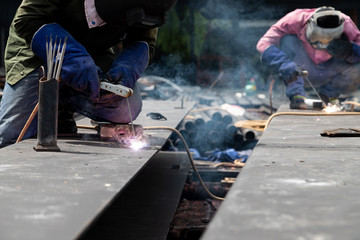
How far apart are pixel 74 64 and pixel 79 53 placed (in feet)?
0.30

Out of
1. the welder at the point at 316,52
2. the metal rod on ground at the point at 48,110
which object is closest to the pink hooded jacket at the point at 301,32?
the welder at the point at 316,52

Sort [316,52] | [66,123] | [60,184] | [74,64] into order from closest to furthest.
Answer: [60,184]
[74,64]
[66,123]
[316,52]

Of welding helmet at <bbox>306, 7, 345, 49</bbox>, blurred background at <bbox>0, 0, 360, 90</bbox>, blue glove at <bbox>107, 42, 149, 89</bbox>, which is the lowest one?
blurred background at <bbox>0, 0, 360, 90</bbox>

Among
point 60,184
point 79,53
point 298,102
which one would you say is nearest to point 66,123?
point 79,53

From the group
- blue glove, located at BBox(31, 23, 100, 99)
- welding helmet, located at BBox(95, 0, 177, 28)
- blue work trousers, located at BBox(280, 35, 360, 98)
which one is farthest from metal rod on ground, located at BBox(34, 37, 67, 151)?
blue work trousers, located at BBox(280, 35, 360, 98)

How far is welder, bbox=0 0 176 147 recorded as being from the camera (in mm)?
2711

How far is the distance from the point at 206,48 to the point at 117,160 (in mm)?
9548

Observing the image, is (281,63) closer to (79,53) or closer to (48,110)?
(79,53)

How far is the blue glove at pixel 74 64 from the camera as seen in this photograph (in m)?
2.67

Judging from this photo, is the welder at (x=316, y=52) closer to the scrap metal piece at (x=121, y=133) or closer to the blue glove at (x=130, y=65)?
the blue glove at (x=130, y=65)

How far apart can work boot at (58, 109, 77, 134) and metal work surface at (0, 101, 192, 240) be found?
1.29 ft

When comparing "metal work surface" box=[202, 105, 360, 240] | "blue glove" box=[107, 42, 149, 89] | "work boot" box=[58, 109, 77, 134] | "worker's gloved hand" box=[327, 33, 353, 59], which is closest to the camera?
"metal work surface" box=[202, 105, 360, 240]

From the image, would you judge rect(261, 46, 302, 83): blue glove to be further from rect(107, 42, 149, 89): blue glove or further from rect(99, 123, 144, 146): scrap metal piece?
rect(99, 123, 144, 146): scrap metal piece

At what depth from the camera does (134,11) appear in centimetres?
268
